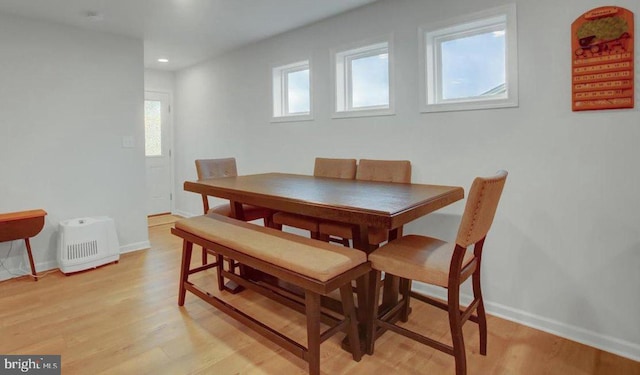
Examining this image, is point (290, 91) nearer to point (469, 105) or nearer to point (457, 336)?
point (469, 105)

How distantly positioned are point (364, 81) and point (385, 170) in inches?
38.9

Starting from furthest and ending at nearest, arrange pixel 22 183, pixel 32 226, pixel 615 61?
pixel 22 183 → pixel 32 226 → pixel 615 61

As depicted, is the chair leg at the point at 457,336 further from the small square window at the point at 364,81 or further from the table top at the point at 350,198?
the small square window at the point at 364,81

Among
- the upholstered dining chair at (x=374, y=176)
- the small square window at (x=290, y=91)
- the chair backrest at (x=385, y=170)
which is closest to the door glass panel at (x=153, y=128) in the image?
the small square window at (x=290, y=91)

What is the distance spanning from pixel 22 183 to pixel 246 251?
269 centimetres

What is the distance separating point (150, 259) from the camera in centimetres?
361

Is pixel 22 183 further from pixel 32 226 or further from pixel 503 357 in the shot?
pixel 503 357

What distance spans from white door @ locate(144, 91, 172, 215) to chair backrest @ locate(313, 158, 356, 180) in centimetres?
339

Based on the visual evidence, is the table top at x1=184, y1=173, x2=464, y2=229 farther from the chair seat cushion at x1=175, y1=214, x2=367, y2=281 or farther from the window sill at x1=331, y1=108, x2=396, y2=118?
the window sill at x1=331, y1=108, x2=396, y2=118

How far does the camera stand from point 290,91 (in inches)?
155

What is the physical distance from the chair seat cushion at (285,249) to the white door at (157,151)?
142 inches

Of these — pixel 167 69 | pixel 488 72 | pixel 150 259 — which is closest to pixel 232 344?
pixel 150 259

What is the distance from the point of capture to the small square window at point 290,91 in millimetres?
3754

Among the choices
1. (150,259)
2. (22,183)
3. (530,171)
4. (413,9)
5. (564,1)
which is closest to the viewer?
(564,1)
